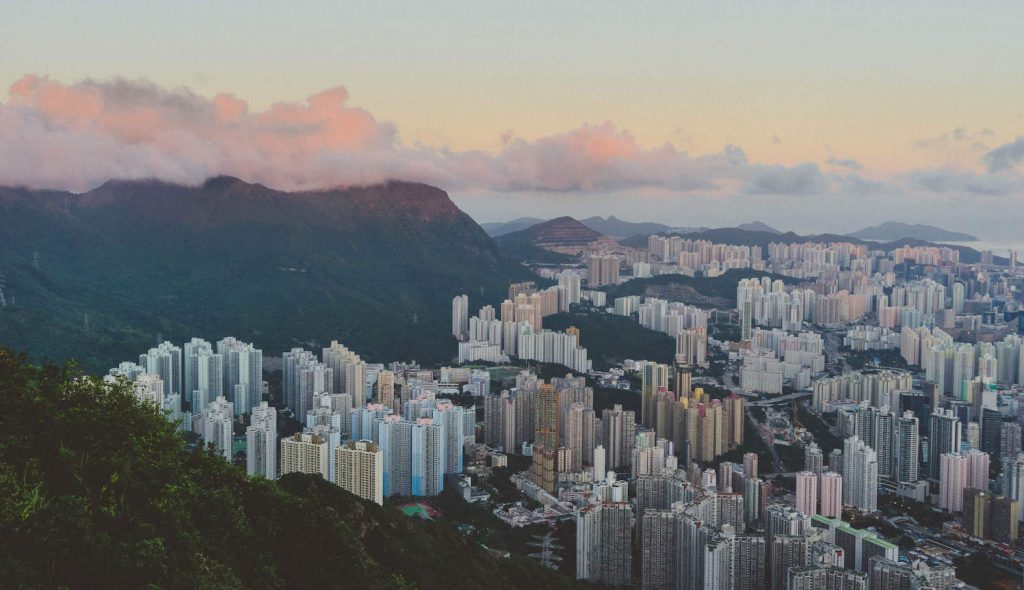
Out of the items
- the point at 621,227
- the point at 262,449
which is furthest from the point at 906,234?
the point at 262,449

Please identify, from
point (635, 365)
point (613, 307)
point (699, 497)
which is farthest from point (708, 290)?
point (699, 497)

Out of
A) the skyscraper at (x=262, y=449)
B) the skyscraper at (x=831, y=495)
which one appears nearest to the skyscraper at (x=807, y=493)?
the skyscraper at (x=831, y=495)

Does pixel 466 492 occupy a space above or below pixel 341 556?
below

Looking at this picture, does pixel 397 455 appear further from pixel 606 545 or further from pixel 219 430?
pixel 606 545

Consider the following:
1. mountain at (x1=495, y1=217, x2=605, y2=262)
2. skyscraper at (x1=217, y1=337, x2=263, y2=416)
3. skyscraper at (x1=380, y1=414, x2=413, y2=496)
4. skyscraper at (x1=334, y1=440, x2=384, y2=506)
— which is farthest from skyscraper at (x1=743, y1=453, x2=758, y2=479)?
mountain at (x1=495, y1=217, x2=605, y2=262)

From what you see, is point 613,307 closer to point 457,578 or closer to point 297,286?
point 297,286

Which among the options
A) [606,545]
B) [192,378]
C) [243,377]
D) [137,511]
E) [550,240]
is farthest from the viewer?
[550,240]

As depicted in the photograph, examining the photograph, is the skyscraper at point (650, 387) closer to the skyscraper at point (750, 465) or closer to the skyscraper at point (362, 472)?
the skyscraper at point (750, 465)
